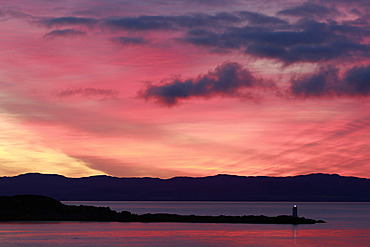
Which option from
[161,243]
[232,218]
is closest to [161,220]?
[232,218]

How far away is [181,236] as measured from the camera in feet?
286

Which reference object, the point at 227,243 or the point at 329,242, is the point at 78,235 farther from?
the point at 329,242

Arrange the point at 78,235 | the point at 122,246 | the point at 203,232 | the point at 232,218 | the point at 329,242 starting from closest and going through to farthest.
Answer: the point at 122,246 → the point at 329,242 → the point at 78,235 → the point at 203,232 → the point at 232,218

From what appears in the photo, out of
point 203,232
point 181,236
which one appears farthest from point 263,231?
point 181,236

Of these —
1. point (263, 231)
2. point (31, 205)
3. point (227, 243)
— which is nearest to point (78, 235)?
point (227, 243)

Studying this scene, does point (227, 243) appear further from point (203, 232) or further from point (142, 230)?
point (142, 230)

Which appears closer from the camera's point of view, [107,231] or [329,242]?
[329,242]

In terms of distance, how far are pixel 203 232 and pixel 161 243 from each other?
18.7 m

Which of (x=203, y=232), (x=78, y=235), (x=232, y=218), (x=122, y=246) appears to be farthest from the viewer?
(x=232, y=218)

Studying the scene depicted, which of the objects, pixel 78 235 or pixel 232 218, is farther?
pixel 232 218

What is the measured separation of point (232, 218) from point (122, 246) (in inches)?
1870

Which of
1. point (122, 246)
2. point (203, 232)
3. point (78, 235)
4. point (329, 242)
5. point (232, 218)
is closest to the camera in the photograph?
point (122, 246)

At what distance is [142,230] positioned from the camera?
98438 mm

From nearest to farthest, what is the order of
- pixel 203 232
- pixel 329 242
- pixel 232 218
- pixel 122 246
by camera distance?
1. pixel 122 246
2. pixel 329 242
3. pixel 203 232
4. pixel 232 218
